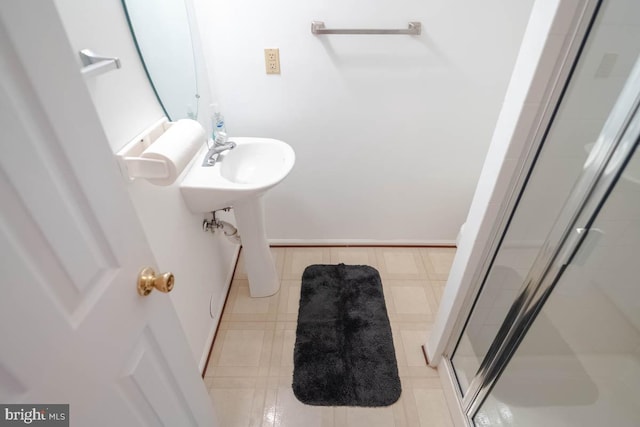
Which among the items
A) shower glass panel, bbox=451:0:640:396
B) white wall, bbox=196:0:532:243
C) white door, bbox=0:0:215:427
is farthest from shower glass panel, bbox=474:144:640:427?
white door, bbox=0:0:215:427

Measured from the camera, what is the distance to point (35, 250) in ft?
1.38

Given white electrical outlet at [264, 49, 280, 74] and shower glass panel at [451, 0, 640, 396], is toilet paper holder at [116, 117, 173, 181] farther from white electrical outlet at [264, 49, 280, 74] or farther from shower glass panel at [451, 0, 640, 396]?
shower glass panel at [451, 0, 640, 396]

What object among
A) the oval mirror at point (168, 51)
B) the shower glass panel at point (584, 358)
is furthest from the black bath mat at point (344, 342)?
the oval mirror at point (168, 51)

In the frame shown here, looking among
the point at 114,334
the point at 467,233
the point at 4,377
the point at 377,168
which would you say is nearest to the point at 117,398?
the point at 114,334

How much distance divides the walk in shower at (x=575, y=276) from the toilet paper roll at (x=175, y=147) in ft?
3.45

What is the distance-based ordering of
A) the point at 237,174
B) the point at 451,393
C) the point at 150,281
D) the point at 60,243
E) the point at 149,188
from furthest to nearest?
the point at 237,174 < the point at 451,393 < the point at 149,188 < the point at 150,281 < the point at 60,243

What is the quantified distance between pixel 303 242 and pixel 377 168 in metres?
0.74

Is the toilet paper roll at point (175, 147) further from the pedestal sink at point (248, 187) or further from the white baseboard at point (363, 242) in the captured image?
the white baseboard at point (363, 242)

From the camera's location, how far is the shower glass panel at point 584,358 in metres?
1.04

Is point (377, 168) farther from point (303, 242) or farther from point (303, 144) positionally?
point (303, 242)

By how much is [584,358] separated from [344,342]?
0.98 m

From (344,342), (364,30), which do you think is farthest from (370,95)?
(344,342)

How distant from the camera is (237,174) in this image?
1579 millimetres

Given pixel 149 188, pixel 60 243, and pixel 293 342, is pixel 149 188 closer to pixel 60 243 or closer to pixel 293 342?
pixel 60 243
